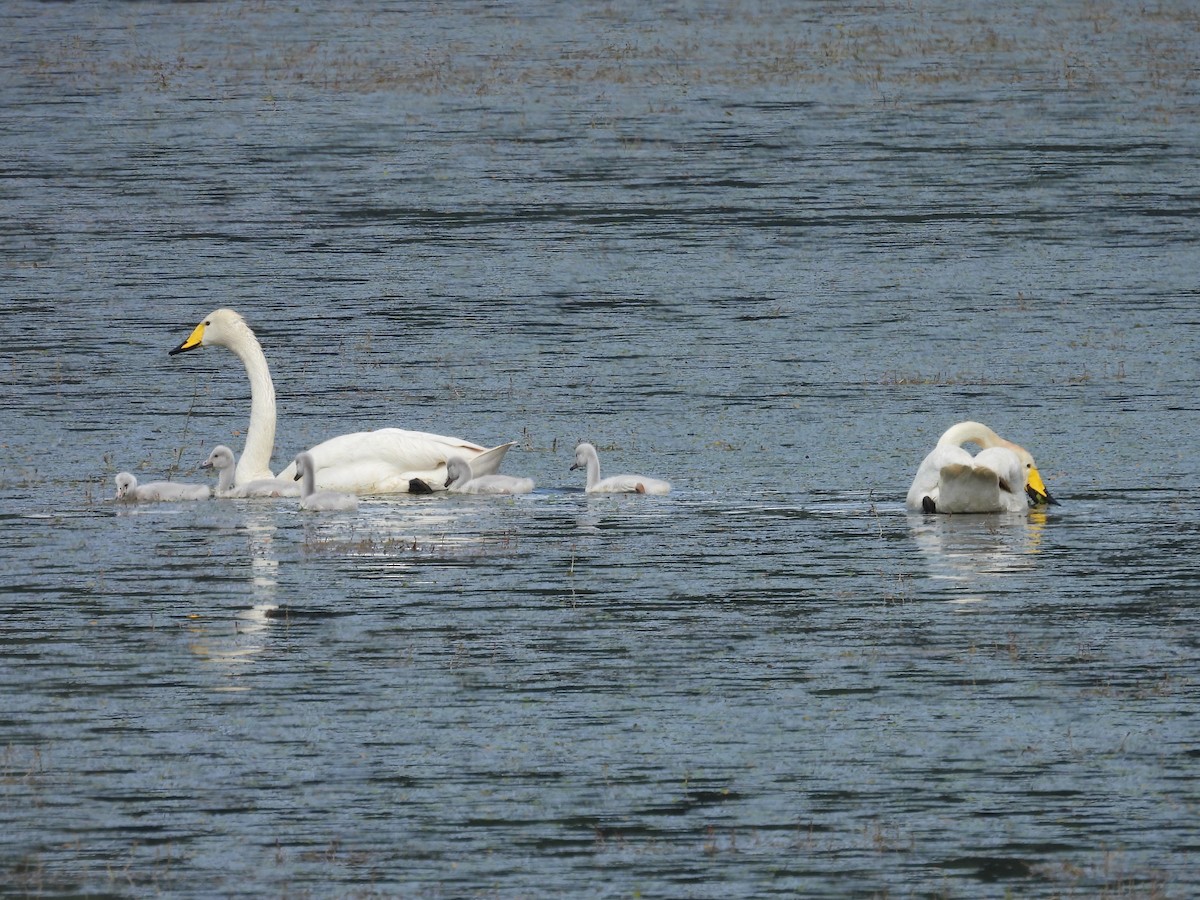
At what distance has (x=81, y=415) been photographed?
689 inches

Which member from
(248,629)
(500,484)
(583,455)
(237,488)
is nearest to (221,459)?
(237,488)

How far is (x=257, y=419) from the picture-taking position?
16.4m

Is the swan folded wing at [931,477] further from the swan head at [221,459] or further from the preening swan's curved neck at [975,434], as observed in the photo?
the swan head at [221,459]

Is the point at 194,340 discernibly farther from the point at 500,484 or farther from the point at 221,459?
the point at 500,484

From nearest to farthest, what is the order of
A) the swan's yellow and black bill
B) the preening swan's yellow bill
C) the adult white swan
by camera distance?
the swan's yellow and black bill → the adult white swan → the preening swan's yellow bill

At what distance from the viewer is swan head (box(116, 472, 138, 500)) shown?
47.8 feet

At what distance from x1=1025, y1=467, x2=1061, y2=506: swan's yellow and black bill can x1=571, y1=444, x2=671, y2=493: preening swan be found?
77.5 inches

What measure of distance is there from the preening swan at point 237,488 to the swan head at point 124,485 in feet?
2.62

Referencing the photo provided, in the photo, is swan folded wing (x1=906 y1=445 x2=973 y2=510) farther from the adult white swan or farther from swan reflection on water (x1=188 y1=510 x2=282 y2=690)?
swan reflection on water (x1=188 y1=510 x2=282 y2=690)

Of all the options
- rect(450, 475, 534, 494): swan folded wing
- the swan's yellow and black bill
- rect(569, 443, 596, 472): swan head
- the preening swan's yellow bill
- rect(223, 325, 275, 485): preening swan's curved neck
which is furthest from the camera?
the preening swan's yellow bill

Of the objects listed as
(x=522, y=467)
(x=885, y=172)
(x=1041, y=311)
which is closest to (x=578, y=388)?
(x=522, y=467)

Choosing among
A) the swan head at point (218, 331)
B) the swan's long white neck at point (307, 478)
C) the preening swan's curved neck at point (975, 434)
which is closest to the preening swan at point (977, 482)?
the preening swan's curved neck at point (975, 434)

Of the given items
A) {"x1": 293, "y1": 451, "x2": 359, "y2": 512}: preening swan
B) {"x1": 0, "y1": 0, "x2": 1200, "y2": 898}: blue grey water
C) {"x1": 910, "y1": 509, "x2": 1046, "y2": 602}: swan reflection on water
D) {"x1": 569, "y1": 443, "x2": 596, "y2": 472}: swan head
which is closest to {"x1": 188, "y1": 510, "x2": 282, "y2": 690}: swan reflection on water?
{"x1": 0, "y1": 0, "x2": 1200, "y2": 898}: blue grey water

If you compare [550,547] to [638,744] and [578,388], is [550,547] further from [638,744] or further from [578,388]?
[578,388]
